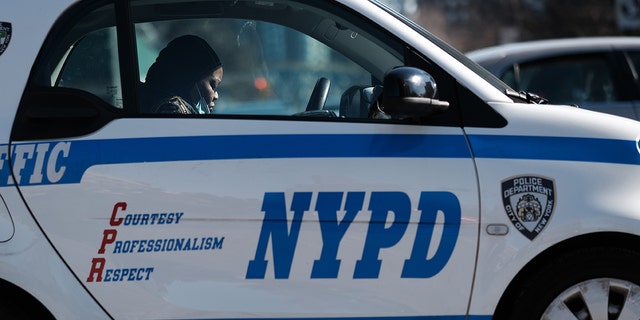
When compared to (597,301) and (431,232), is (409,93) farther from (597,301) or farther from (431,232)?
(597,301)

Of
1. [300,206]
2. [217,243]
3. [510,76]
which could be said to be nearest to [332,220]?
[300,206]

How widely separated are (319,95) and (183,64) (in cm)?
66

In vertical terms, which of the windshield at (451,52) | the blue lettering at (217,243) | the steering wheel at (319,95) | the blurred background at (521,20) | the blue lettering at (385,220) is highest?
the blurred background at (521,20)

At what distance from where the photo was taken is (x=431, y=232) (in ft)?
11.7

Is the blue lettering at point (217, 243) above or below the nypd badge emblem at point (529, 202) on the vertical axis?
below

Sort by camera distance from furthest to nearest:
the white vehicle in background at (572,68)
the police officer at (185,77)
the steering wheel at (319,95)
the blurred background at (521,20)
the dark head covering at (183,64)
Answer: the blurred background at (521,20) → the white vehicle in background at (572,68) → the steering wheel at (319,95) → the dark head covering at (183,64) → the police officer at (185,77)

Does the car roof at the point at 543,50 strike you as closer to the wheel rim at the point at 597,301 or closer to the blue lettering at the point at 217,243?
the wheel rim at the point at 597,301

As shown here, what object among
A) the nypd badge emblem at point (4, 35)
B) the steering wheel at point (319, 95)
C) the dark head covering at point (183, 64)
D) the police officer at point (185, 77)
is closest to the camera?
the nypd badge emblem at point (4, 35)

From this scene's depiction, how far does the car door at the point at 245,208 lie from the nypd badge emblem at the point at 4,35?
0.14 metres

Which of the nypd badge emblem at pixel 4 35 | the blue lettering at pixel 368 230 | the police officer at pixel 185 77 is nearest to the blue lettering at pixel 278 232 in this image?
the blue lettering at pixel 368 230

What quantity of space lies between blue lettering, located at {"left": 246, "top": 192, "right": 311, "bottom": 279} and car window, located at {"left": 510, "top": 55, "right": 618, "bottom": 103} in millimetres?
4874

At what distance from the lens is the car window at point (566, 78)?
26.3 feet

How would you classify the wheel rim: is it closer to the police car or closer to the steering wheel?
the police car

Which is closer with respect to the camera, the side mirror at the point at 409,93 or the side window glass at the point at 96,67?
the side mirror at the point at 409,93
